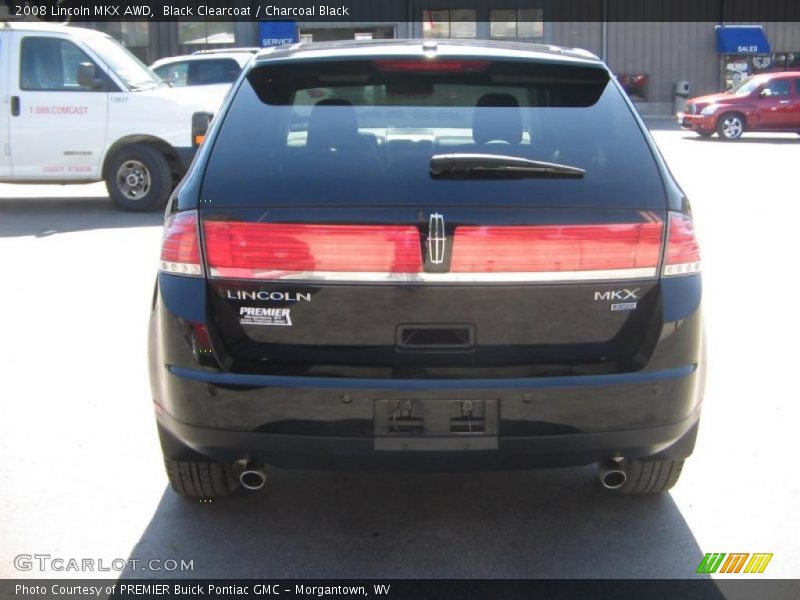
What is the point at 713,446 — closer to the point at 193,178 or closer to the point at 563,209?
the point at 563,209

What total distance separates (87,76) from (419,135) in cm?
906

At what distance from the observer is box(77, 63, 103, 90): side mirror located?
38.9ft

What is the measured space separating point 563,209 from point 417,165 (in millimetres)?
475

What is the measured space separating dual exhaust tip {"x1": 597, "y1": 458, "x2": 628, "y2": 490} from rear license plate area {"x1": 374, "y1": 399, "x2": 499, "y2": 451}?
0.50 meters

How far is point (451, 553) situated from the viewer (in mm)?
3648

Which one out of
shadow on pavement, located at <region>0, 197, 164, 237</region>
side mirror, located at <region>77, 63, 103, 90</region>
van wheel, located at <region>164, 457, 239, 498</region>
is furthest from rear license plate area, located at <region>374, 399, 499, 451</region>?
side mirror, located at <region>77, 63, 103, 90</region>

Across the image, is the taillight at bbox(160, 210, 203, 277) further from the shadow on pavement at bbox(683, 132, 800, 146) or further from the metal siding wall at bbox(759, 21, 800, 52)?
the metal siding wall at bbox(759, 21, 800, 52)

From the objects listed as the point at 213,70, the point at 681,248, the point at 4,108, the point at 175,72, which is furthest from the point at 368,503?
the point at 175,72

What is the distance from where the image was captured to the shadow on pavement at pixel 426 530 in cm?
354

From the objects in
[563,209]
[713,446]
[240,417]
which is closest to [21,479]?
[240,417]

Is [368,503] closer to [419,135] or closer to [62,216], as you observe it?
[419,135]

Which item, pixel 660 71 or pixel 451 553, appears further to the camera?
pixel 660 71

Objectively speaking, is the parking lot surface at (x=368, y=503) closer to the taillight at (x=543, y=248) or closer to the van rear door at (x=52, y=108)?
the taillight at (x=543, y=248)

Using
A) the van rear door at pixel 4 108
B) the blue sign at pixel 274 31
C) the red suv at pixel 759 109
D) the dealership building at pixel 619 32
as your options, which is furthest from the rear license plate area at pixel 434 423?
the dealership building at pixel 619 32
